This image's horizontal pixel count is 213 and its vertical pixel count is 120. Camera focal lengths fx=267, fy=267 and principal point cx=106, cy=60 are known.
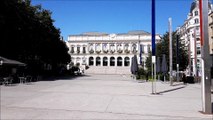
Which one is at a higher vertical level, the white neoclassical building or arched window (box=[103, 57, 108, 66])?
the white neoclassical building

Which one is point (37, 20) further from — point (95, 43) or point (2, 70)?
point (95, 43)

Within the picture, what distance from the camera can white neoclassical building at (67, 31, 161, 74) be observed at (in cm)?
12225

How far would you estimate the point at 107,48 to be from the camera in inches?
4951

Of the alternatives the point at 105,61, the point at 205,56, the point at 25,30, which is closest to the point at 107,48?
the point at 105,61

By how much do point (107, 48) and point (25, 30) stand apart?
88.9 m

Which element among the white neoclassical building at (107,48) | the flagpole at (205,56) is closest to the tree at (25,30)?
the flagpole at (205,56)

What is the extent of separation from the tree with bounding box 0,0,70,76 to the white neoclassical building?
72569 mm

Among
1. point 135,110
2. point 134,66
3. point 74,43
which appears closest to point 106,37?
point 74,43

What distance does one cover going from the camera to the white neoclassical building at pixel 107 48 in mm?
122250

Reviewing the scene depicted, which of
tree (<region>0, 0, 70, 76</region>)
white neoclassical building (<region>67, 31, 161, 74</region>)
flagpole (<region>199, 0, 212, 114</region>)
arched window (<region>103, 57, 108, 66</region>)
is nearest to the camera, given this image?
flagpole (<region>199, 0, 212, 114</region>)

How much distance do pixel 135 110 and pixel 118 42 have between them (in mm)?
113478

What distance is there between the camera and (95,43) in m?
126

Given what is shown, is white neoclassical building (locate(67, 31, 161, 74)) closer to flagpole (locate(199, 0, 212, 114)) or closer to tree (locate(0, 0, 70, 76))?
tree (locate(0, 0, 70, 76))

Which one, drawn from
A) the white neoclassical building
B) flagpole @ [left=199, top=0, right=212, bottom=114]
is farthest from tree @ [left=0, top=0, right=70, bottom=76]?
the white neoclassical building
